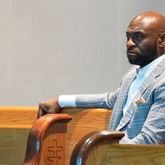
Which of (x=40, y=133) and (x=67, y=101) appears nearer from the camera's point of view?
(x=40, y=133)

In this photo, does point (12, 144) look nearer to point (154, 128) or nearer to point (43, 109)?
point (154, 128)

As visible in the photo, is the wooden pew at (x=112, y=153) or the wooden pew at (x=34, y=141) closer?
the wooden pew at (x=112, y=153)

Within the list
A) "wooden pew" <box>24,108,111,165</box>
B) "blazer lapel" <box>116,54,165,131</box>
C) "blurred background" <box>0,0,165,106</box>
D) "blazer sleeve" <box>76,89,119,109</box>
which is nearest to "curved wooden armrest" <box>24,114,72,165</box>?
"wooden pew" <box>24,108,111,165</box>

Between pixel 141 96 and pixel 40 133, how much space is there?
670 millimetres

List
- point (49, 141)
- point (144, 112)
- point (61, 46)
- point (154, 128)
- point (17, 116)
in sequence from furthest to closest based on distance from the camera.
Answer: point (61, 46) → point (17, 116) → point (144, 112) → point (154, 128) → point (49, 141)

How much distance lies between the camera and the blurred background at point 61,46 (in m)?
3.69

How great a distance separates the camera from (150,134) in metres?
1.98

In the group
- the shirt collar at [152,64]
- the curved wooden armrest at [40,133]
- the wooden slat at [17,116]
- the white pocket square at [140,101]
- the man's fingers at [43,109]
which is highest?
the shirt collar at [152,64]

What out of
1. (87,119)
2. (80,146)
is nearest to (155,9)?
(87,119)

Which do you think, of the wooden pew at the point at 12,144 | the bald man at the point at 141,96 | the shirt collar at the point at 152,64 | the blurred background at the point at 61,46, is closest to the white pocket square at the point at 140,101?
the bald man at the point at 141,96

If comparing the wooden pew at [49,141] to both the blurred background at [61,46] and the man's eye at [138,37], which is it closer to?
the man's eye at [138,37]

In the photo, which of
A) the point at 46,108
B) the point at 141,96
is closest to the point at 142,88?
the point at 141,96

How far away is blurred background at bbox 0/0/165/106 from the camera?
3686 millimetres

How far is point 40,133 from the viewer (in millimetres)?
1626
